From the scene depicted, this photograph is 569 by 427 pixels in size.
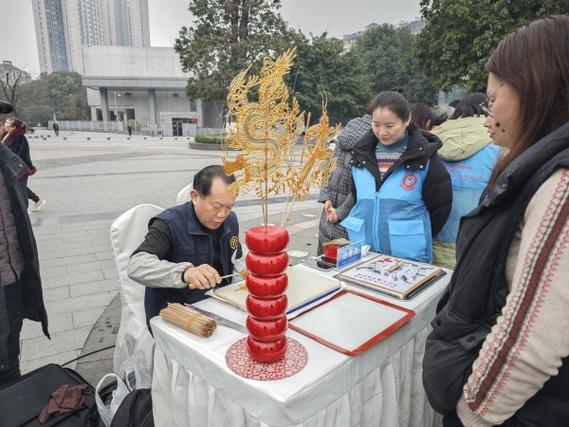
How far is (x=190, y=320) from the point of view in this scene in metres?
1.22

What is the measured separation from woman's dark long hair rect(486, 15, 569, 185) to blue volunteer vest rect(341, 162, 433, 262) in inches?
44.5

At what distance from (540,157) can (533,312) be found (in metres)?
0.30

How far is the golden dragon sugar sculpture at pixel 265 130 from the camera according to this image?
98cm

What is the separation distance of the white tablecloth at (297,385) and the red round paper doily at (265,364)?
18 millimetres

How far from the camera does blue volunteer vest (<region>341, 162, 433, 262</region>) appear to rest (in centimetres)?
199

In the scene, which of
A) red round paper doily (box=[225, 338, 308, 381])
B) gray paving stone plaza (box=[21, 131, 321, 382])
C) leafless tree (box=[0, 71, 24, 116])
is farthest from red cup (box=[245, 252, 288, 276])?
leafless tree (box=[0, 71, 24, 116])

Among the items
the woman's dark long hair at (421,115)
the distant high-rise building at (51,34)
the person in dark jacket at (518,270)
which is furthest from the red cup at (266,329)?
the distant high-rise building at (51,34)

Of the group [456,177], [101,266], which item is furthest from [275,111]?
[101,266]

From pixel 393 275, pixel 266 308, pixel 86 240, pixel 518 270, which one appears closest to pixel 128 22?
pixel 86 240

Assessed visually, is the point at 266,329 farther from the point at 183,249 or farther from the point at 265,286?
the point at 183,249

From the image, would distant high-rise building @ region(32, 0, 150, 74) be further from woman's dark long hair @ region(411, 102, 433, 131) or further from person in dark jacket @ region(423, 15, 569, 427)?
person in dark jacket @ region(423, 15, 569, 427)

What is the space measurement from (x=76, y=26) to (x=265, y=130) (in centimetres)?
8190

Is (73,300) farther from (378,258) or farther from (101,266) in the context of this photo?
(378,258)

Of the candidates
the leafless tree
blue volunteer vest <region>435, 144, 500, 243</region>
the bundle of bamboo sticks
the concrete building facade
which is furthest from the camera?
the concrete building facade
